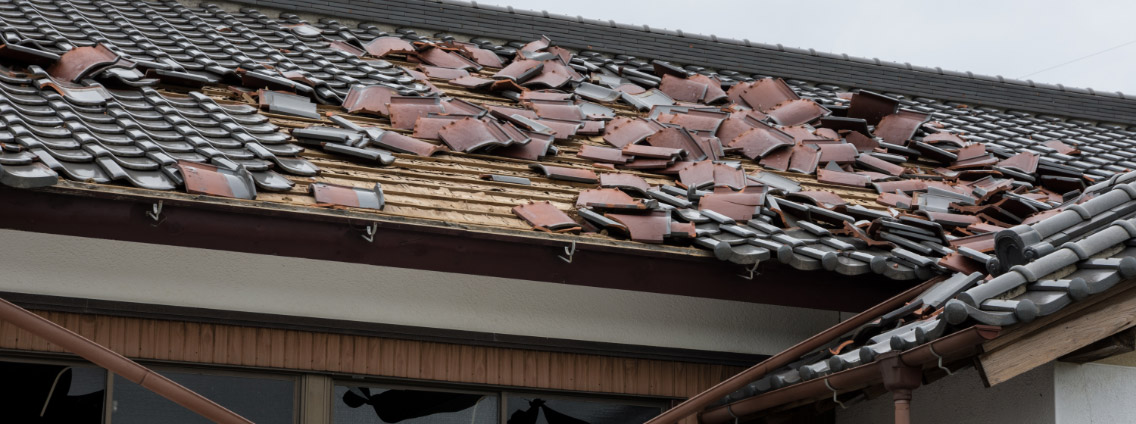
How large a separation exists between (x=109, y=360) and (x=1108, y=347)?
4.11m

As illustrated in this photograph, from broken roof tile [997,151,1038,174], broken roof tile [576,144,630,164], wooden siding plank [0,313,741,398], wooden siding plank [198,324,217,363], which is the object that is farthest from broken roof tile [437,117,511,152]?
broken roof tile [997,151,1038,174]

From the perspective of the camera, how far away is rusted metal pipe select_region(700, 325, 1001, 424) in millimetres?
4734

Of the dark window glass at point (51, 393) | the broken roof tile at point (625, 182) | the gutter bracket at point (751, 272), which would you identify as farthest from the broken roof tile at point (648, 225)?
the dark window glass at point (51, 393)

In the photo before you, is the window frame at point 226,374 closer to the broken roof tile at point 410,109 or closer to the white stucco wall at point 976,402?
the broken roof tile at point 410,109

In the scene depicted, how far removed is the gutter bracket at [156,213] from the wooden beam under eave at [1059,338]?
11.1 ft

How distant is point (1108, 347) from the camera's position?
16.7 ft

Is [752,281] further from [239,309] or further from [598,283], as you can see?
[239,309]

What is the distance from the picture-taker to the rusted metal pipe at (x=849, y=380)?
15.5ft

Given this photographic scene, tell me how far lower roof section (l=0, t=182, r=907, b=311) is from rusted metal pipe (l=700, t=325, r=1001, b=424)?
560 millimetres

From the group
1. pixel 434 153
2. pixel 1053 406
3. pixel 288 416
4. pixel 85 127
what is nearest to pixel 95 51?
pixel 85 127

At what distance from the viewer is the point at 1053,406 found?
5.33 metres

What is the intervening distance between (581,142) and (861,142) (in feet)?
7.27

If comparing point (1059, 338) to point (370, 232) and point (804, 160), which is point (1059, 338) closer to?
point (370, 232)

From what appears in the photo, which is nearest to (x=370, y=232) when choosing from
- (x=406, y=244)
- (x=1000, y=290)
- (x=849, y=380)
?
(x=406, y=244)
